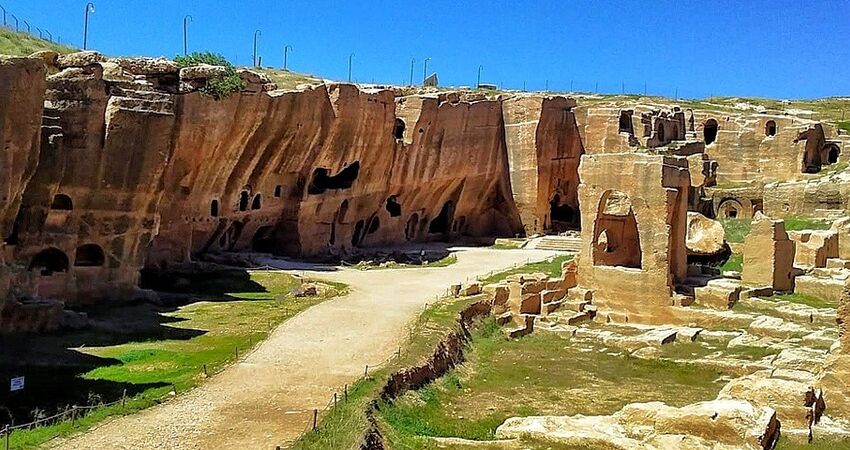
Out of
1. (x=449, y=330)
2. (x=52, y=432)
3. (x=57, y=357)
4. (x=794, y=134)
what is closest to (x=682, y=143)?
(x=794, y=134)

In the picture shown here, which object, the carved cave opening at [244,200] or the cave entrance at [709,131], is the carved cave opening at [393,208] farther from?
the cave entrance at [709,131]

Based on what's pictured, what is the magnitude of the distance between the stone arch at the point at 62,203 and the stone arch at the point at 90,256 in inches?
61.8

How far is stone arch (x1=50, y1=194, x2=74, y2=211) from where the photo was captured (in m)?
28.0

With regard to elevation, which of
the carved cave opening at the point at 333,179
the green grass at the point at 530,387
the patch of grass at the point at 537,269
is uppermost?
the carved cave opening at the point at 333,179

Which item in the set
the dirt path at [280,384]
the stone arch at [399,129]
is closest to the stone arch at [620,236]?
the dirt path at [280,384]

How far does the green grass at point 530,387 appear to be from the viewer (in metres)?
17.6

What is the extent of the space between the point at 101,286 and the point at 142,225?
8.89ft

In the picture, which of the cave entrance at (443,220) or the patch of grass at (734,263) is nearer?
the patch of grass at (734,263)

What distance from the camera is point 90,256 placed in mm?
29422

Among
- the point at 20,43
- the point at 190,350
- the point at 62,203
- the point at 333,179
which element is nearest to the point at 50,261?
the point at 62,203

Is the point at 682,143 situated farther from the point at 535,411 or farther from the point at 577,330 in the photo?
the point at 535,411

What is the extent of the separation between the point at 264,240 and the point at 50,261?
1632 centimetres

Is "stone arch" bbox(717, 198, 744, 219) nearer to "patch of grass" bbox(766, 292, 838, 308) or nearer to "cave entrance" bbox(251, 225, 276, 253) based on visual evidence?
"patch of grass" bbox(766, 292, 838, 308)

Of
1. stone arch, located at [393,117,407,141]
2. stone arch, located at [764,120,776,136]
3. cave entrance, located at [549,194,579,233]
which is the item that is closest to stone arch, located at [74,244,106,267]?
stone arch, located at [393,117,407,141]
